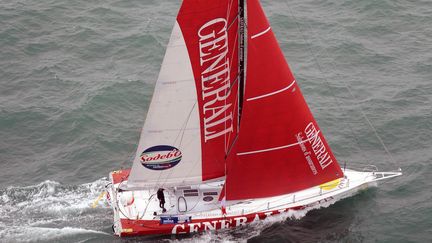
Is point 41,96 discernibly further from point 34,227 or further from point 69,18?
point 34,227

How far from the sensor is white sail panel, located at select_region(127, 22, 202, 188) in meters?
39.7

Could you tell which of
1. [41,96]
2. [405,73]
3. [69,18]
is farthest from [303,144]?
[69,18]

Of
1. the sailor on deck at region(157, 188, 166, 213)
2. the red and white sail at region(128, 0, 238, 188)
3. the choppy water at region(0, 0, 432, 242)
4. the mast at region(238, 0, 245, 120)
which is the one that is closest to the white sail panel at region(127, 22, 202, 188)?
the red and white sail at region(128, 0, 238, 188)

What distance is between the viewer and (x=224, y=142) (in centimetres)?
4250

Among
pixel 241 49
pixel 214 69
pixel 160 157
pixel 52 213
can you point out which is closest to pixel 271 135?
pixel 214 69

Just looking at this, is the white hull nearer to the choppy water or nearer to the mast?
the choppy water

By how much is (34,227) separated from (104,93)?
14.3 metres

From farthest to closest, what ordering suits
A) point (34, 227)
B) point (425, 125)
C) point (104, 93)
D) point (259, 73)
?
point (104, 93) < point (425, 125) < point (34, 227) < point (259, 73)

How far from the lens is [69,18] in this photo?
6400 centimetres

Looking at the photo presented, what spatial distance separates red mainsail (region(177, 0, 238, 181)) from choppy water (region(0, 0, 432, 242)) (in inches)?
181

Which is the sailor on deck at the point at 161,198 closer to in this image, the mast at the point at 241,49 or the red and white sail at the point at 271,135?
the red and white sail at the point at 271,135

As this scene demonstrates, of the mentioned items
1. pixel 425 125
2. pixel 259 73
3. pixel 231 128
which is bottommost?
pixel 425 125

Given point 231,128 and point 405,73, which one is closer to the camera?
point 231,128

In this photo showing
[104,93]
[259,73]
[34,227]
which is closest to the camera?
[259,73]
